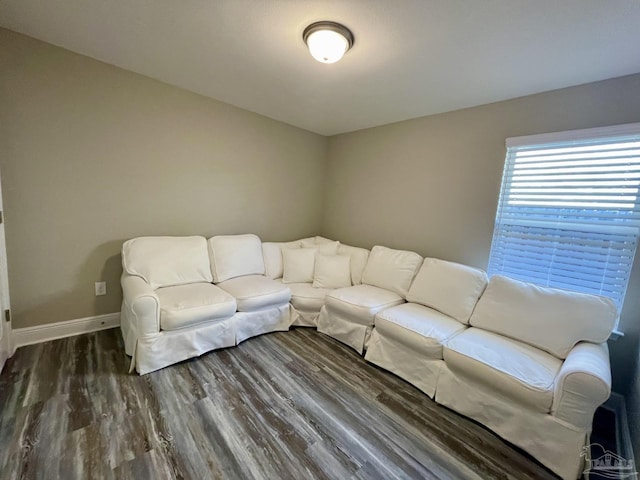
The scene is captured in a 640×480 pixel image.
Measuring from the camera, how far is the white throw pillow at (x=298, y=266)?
3088 mm

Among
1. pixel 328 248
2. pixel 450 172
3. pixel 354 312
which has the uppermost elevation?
pixel 450 172

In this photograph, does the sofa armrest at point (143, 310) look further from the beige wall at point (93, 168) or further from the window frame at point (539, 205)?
the window frame at point (539, 205)

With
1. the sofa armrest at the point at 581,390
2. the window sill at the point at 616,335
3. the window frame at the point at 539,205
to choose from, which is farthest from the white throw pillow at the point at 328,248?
the window sill at the point at 616,335

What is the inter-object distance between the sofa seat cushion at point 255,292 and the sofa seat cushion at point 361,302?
478 mm

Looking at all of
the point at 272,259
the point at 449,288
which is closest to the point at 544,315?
the point at 449,288

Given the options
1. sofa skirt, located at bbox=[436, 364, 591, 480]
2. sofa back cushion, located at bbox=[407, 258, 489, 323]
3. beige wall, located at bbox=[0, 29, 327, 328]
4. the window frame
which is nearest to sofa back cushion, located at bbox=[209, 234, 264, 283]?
beige wall, located at bbox=[0, 29, 327, 328]

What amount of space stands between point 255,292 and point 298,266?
74 centimetres

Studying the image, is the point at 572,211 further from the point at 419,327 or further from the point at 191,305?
the point at 191,305

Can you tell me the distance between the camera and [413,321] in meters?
2.10

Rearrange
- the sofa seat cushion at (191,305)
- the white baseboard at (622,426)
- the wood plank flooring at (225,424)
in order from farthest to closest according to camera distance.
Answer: the sofa seat cushion at (191,305), the white baseboard at (622,426), the wood plank flooring at (225,424)

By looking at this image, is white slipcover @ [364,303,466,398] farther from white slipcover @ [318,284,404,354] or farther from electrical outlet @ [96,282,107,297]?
electrical outlet @ [96,282,107,297]

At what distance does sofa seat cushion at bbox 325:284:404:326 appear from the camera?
2.34m

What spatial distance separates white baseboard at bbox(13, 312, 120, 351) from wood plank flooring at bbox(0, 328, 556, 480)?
0.11 metres

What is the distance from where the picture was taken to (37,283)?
6.98 ft
